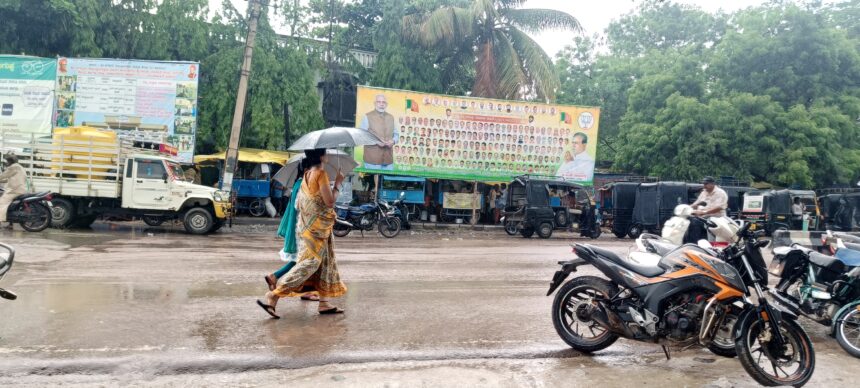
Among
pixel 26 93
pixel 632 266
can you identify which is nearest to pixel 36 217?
pixel 26 93

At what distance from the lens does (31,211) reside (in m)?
12.8

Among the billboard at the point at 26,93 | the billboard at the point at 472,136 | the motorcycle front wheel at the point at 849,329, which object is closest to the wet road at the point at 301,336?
the motorcycle front wheel at the point at 849,329

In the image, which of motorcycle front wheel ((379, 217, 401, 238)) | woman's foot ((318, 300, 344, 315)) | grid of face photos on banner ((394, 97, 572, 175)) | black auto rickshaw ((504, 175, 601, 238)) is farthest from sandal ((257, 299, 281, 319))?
grid of face photos on banner ((394, 97, 572, 175))

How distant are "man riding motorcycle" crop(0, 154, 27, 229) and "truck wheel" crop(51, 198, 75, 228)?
114 cm

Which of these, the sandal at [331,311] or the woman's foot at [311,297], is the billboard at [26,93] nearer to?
the woman's foot at [311,297]

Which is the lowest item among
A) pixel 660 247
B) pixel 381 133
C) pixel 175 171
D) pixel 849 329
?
pixel 849 329

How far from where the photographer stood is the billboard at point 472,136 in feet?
65.3

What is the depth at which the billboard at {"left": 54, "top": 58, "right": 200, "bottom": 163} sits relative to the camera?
1811 centimetres

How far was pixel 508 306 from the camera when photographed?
643 cm

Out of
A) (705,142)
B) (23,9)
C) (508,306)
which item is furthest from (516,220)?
(23,9)

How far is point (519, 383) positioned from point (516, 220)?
14.8 m

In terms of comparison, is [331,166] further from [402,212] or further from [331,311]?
[402,212]

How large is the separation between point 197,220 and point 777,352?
13.3 metres

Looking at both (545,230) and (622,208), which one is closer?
(545,230)
